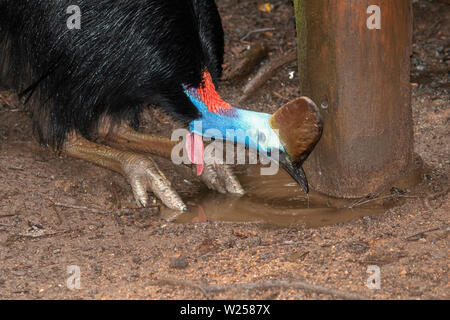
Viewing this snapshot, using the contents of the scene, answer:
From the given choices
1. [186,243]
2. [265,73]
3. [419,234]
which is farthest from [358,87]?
[265,73]

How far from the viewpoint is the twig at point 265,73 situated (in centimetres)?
470

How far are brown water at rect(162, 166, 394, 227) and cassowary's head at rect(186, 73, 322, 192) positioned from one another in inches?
9.7

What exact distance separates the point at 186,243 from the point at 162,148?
1028 millimetres

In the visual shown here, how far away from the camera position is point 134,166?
146 inches

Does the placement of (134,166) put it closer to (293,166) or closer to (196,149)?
(196,149)

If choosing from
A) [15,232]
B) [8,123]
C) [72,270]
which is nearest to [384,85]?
[72,270]

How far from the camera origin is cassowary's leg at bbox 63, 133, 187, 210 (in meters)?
3.59

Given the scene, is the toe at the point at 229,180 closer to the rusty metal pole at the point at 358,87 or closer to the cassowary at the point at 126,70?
the cassowary at the point at 126,70

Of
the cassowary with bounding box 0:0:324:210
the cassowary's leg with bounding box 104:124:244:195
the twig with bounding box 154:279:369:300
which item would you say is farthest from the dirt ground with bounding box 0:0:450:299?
the cassowary with bounding box 0:0:324:210

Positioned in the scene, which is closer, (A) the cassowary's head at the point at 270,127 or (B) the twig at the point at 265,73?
(A) the cassowary's head at the point at 270,127

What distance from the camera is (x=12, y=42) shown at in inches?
146

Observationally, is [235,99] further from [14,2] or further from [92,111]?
[14,2]

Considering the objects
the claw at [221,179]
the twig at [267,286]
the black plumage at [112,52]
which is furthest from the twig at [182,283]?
the claw at [221,179]

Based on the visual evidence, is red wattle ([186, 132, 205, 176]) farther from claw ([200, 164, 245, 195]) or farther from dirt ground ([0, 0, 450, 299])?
dirt ground ([0, 0, 450, 299])
